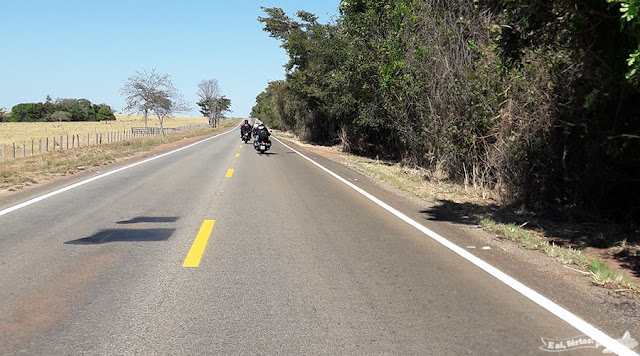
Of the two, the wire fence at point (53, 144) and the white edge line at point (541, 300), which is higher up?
the white edge line at point (541, 300)

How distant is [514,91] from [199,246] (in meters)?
7.65

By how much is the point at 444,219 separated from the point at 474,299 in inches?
164

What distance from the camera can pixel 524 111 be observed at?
1001 centimetres

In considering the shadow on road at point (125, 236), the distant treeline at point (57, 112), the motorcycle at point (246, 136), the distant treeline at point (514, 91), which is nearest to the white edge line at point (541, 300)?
the distant treeline at point (514, 91)

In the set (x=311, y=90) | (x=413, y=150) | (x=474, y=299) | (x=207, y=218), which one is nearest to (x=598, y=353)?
(x=474, y=299)

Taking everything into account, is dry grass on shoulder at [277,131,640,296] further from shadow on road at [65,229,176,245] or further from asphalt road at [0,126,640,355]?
shadow on road at [65,229,176,245]

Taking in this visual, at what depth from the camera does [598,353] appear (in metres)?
3.46

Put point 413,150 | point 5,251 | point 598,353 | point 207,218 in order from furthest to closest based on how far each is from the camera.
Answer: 1. point 413,150
2. point 207,218
3. point 5,251
4. point 598,353

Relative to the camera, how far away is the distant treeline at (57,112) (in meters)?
116

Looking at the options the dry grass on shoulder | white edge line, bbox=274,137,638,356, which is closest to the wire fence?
the dry grass on shoulder

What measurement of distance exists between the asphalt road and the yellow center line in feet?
0.28

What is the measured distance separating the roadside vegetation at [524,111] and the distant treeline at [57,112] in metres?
115

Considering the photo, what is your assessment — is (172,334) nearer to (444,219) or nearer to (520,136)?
(444,219)

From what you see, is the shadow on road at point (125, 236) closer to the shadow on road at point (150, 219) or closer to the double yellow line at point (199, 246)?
the double yellow line at point (199, 246)
